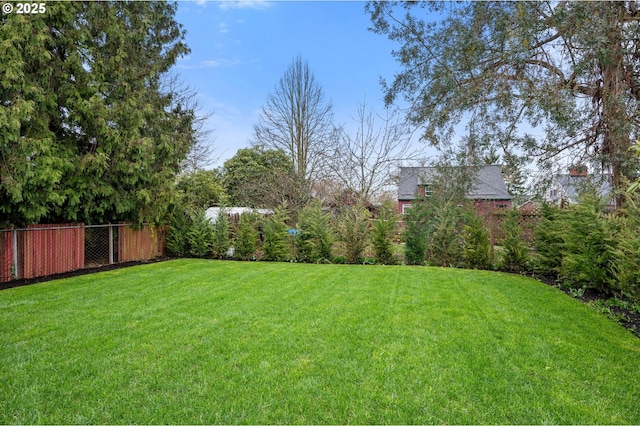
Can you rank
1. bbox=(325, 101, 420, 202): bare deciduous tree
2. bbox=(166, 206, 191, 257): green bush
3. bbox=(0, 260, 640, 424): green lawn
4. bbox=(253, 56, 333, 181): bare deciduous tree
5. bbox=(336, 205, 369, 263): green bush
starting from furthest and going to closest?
1. bbox=(253, 56, 333, 181): bare deciduous tree
2. bbox=(325, 101, 420, 202): bare deciduous tree
3. bbox=(166, 206, 191, 257): green bush
4. bbox=(336, 205, 369, 263): green bush
5. bbox=(0, 260, 640, 424): green lawn

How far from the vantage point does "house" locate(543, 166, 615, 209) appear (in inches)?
252

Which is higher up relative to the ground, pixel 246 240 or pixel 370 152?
pixel 370 152

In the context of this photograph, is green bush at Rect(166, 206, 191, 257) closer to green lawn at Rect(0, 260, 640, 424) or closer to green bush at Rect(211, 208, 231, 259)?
green bush at Rect(211, 208, 231, 259)

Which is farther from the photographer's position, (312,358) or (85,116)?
(85,116)

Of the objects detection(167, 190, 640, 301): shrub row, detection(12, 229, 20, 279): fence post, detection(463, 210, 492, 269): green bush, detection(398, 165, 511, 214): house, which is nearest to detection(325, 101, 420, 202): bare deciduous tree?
detection(398, 165, 511, 214): house

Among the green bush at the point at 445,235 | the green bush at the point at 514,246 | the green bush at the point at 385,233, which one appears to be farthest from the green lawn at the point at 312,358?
the green bush at the point at 385,233

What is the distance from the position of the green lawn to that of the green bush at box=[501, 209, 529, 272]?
272 cm

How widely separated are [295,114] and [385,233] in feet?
29.2

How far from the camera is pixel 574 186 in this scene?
273 inches

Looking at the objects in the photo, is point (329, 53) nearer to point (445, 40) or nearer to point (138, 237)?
point (445, 40)

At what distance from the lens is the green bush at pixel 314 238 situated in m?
9.71

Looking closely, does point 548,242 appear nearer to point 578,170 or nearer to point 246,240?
point 578,170

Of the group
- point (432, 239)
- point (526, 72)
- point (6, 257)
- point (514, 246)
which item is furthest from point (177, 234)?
point (526, 72)

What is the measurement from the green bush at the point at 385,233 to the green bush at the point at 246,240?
3622mm
